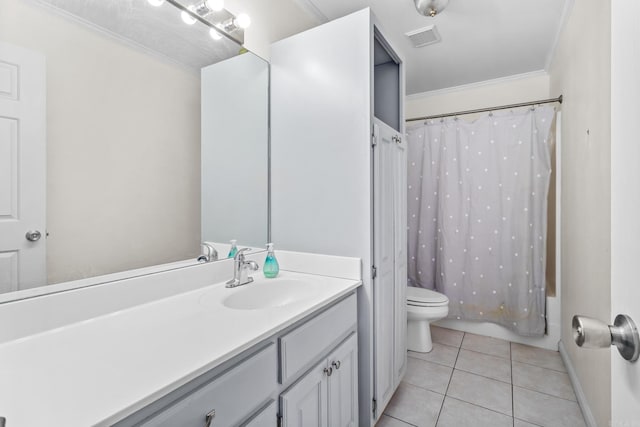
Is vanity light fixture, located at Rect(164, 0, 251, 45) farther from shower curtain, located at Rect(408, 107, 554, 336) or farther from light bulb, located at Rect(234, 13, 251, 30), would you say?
shower curtain, located at Rect(408, 107, 554, 336)

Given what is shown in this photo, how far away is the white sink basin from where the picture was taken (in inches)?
50.1

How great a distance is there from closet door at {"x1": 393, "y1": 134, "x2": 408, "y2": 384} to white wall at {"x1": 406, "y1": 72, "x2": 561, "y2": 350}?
1.20m

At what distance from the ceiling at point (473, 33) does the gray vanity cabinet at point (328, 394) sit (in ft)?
5.46

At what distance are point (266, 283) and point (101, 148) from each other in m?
0.82

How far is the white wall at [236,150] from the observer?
1.38 meters

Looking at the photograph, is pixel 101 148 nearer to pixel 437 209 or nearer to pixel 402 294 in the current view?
pixel 402 294

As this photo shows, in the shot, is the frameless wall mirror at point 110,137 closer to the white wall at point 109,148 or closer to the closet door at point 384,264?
the white wall at point 109,148

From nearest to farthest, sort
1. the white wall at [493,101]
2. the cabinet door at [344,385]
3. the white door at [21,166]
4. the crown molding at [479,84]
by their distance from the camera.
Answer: the white door at [21,166], the cabinet door at [344,385], the white wall at [493,101], the crown molding at [479,84]

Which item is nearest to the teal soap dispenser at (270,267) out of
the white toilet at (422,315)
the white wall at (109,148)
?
the white wall at (109,148)

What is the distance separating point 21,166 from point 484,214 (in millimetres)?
2867

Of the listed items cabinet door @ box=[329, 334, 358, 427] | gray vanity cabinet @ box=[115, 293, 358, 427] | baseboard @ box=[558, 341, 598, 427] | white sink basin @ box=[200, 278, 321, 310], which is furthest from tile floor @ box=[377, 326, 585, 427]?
white sink basin @ box=[200, 278, 321, 310]

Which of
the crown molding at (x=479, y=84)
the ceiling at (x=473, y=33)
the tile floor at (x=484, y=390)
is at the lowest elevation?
the tile floor at (x=484, y=390)

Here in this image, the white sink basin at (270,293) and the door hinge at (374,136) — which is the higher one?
the door hinge at (374,136)

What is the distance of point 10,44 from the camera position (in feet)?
2.69
